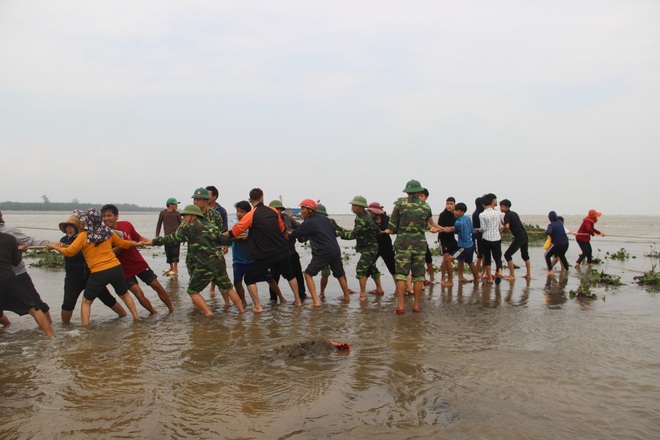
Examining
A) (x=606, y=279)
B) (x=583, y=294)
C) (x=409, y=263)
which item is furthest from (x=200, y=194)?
(x=606, y=279)

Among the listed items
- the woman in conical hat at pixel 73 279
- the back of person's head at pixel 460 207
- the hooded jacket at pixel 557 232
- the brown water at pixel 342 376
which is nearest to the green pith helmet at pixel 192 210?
the woman in conical hat at pixel 73 279

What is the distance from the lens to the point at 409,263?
774 cm

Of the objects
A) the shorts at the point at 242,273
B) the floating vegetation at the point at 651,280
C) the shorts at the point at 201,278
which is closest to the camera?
the shorts at the point at 201,278

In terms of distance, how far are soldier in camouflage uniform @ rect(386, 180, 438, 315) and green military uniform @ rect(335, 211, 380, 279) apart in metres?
1.09

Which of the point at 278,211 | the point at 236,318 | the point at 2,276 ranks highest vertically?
the point at 278,211

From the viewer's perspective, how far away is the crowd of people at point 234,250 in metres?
6.55

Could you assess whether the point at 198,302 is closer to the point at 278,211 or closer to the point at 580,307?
the point at 278,211

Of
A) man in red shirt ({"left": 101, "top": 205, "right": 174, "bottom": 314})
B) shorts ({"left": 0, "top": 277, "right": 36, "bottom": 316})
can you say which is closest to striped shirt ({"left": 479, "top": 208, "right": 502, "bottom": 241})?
man in red shirt ({"left": 101, "top": 205, "right": 174, "bottom": 314})

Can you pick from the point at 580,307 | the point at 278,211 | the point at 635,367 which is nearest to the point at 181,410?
the point at 635,367

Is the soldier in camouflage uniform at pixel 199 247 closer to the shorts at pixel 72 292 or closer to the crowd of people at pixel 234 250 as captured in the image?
the crowd of people at pixel 234 250

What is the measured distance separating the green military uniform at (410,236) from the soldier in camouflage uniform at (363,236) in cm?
109

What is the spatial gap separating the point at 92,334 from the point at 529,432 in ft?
17.1

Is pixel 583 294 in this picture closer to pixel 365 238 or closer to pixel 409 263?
pixel 409 263

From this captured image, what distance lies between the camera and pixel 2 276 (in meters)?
5.90
